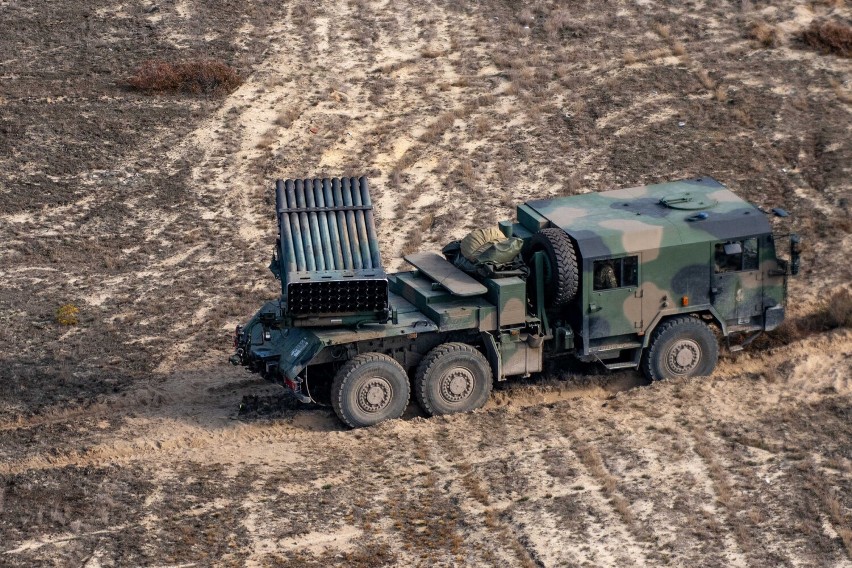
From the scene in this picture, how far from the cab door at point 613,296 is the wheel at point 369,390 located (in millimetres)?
2591

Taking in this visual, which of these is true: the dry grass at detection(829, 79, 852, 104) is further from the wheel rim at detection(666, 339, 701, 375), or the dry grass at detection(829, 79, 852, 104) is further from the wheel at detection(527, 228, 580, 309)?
the wheel at detection(527, 228, 580, 309)

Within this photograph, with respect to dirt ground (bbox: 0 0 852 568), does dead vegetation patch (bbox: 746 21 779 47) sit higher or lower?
A: higher

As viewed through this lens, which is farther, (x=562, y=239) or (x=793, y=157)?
(x=793, y=157)

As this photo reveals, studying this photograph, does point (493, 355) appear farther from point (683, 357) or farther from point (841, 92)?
point (841, 92)

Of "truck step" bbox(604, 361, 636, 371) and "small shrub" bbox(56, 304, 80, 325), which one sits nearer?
"truck step" bbox(604, 361, 636, 371)

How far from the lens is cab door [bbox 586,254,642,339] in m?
18.4

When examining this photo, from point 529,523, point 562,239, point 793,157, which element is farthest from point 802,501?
point 793,157

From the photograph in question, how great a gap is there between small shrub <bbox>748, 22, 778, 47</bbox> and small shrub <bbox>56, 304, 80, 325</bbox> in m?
16.5

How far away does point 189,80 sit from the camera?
29719 millimetres

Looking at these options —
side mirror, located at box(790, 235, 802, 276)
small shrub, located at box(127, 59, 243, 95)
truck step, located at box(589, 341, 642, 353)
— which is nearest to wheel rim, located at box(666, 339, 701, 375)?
truck step, located at box(589, 341, 642, 353)

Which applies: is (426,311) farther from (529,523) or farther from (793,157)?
(793,157)

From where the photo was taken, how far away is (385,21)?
107 feet

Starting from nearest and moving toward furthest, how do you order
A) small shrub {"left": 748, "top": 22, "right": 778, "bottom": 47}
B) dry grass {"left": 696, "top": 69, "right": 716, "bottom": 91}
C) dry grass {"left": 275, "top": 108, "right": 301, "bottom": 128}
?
dry grass {"left": 275, "top": 108, "right": 301, "bottom": 128}, dry grass {"left": 696, "top": 69, "right": 716, "bottom": 91}, small shrub {"left": 748, "top": 22, "right": 778, "bottom": 47}

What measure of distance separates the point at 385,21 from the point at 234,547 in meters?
19.2
